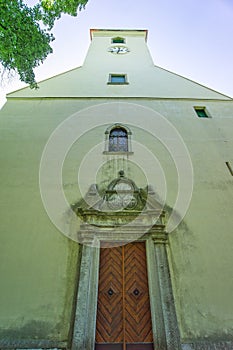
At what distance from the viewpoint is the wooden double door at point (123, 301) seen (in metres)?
3.95

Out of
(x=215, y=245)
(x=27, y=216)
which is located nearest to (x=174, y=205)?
(x=215, y=245)

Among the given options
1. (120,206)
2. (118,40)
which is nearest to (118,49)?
(118,40)

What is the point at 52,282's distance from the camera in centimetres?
439

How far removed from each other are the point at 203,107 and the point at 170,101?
1.23m

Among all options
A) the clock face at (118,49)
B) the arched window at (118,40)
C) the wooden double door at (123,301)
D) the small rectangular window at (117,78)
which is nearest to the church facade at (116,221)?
the wooden double door at (123,301)

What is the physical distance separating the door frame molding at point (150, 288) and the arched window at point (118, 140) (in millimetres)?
2821

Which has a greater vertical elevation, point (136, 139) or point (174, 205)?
point (136, 139)

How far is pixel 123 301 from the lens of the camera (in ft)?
14.2

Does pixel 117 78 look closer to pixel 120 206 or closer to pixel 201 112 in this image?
pixel 201 112

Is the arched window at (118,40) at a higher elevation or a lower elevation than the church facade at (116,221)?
higher

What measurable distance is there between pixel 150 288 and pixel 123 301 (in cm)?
57

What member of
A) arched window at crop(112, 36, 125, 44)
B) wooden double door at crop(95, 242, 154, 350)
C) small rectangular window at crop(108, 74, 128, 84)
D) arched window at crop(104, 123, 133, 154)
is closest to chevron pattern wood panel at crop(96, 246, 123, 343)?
wooden double door at crop(95, 242, 154, 350)

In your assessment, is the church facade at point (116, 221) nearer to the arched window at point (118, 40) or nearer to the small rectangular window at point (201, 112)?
the small rectangular window at point (201, 112)

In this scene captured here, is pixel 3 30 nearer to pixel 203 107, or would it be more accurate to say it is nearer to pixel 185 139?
pixel 185 139
